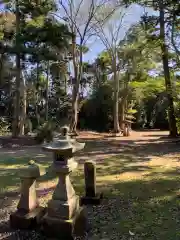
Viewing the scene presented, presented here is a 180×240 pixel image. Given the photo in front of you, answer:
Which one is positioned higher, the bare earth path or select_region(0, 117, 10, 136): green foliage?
select_region(0, 117, 10, 136): green foliage

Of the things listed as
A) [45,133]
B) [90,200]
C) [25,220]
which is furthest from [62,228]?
[45,133]

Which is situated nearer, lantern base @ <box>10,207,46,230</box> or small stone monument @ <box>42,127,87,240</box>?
small stone monument @ <box>42,127,87,240</box>

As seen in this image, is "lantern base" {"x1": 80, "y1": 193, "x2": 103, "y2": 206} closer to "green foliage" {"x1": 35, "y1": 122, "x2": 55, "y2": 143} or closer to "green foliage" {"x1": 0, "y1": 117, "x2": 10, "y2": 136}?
"green foliage" {"x1": 35, "y1": 122, "x2": 55, "y2": 143}

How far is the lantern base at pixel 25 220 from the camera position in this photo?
11.8 feet

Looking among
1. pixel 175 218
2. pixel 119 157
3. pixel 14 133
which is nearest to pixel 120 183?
pixel 175 218

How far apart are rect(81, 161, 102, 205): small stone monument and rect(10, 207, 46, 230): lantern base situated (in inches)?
38.4

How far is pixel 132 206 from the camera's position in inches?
170

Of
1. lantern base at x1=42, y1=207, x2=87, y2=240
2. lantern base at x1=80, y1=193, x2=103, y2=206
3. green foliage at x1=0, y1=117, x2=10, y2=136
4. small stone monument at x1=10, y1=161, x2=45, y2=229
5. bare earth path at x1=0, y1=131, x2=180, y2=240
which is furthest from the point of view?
green foliage at x1=0, y1=117, x2=10, y2=136

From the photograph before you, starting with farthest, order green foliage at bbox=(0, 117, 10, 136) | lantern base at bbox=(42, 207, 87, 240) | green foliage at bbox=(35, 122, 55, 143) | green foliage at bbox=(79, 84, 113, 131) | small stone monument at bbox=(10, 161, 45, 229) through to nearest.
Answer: green foliage at bbox=(79, 84, 113, 131) < green foliage at bbox=(0, 117, 10, 136) < green foliage at bbox=(35, 122, 55, 143) < small stone monument at bbox=(10, 161, 45, 229) < lantern base at bbox=(42, 207, 87, 240)

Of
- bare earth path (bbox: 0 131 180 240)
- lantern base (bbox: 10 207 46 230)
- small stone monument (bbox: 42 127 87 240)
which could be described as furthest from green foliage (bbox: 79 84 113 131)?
small stone monument (bbox: 42 127 87 240)

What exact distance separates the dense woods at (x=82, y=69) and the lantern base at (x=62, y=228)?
4.74 meters

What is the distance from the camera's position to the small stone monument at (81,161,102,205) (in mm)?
4449

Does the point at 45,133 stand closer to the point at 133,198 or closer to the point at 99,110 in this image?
the point at 133,198

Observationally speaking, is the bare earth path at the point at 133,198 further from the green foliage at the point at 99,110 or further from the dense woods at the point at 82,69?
the green foliage at the point at 99,110
